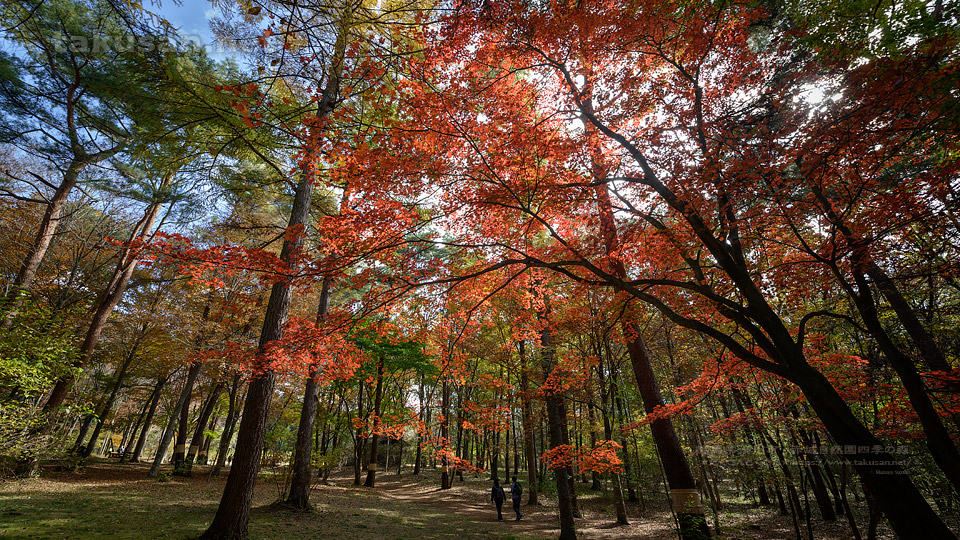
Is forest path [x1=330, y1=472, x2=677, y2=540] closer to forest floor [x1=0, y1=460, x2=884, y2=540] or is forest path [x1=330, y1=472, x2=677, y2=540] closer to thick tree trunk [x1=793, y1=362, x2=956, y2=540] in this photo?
forest floor [x1=0, y1=460, x2=884, y2=540]

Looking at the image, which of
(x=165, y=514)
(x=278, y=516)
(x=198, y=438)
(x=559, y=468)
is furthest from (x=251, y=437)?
(x=198, y=438)

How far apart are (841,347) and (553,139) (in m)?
11.5

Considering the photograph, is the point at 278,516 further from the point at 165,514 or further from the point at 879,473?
the point at 879,473

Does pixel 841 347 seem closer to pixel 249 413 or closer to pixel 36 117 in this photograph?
pixel 249 413

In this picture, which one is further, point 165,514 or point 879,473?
point 165,514

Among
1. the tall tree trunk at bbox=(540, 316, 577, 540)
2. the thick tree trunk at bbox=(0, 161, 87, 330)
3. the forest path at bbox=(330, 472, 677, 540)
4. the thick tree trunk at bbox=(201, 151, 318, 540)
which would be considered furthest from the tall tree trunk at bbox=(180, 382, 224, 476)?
the tall tree trunk at bbox=(540, 316, 577, 540)

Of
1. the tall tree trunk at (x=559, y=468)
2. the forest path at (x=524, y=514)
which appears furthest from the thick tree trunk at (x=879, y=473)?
the forest path at (x=524, y=514)

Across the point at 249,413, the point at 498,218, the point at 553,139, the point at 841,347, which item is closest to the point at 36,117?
the point at 249,413

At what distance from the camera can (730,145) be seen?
5.36 m

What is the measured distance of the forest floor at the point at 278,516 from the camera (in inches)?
238

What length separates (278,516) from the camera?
8.23 meters

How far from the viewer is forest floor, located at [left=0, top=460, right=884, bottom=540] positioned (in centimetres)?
605

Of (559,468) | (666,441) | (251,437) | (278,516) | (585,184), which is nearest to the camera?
(585,184)

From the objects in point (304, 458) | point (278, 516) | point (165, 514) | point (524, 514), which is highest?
point (304, 458)
